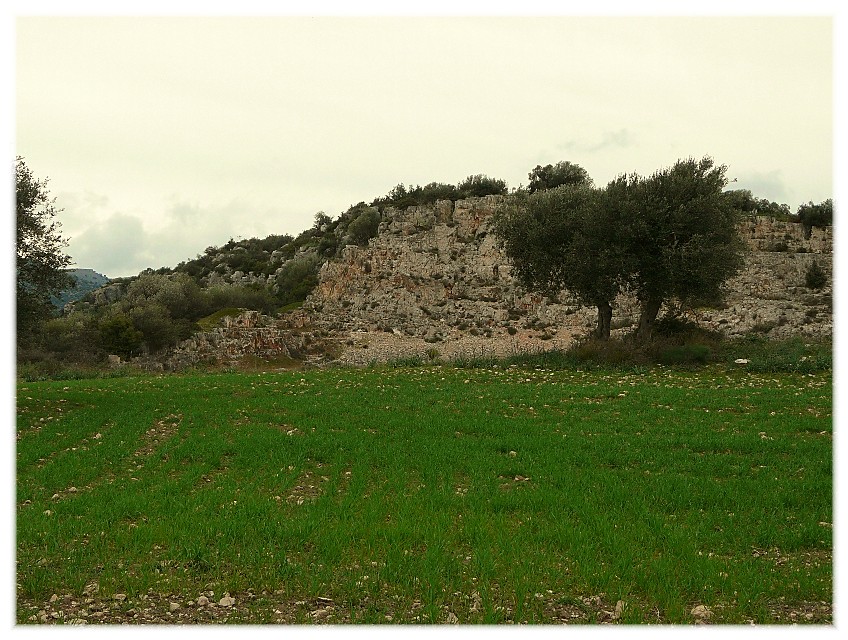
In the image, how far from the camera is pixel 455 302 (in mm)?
58406

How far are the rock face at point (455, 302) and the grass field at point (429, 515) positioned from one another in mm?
27550

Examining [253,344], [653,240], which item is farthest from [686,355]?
[253,344]

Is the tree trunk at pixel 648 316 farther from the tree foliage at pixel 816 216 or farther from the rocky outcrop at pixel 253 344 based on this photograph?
the tree foliage at pixel 816 216

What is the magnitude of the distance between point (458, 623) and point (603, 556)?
2310 millimetres

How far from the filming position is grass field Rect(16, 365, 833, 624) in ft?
21.3

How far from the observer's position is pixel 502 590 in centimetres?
669

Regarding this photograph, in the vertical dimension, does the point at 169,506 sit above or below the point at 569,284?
below

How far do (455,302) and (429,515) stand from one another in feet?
164

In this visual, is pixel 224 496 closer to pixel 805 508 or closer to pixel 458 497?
pixel 458 497

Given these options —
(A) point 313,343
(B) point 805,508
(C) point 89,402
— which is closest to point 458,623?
(B) point 805,508

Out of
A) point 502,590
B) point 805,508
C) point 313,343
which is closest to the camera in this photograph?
point 502,590

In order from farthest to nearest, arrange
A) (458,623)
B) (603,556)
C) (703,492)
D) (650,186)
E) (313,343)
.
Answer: (313,343) < (650,186) < (703,492) < (603,556) < (458,623)

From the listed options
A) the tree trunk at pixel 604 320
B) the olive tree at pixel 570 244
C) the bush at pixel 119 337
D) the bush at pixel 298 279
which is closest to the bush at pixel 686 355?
the olive tree at pixel 570 244

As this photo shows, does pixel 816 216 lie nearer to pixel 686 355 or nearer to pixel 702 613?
pixel 686 355
